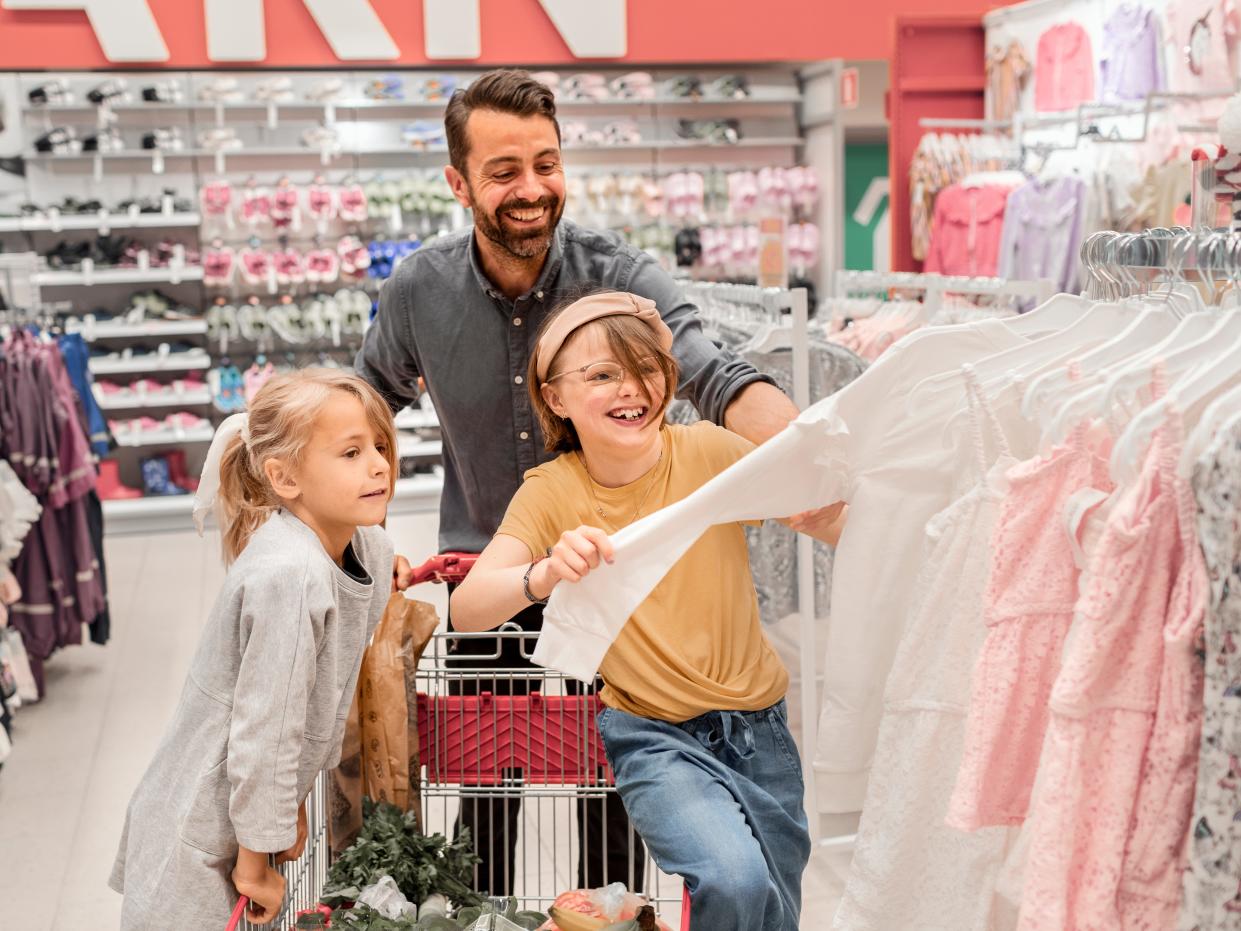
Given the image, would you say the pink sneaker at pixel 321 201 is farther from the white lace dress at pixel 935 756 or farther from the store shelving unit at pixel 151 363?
the white lace dress at pixel 935 756

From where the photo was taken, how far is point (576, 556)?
5.79ft

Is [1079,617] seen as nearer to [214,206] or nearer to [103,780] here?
[103,780]

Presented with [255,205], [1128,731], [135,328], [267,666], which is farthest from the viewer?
[255,205]

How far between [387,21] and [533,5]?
37.5 inches

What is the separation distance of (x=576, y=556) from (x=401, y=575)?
549mm

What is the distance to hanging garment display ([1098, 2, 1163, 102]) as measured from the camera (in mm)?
6719

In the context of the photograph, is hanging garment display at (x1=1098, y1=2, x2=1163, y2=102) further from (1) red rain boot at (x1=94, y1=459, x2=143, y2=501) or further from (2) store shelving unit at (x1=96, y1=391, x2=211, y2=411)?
(1) red rain boot at (x1=94, y1=459, x2=143, y2=501)

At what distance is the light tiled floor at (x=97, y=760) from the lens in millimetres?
3375

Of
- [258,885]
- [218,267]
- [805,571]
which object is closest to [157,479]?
Result: [218,267]

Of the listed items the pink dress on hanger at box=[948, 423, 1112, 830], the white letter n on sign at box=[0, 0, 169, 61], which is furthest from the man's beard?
the white letter n on sign at box=[0, 0, 169, 61]

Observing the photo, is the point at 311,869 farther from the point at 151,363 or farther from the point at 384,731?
the point at 151,363

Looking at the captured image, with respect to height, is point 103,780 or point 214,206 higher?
point 214,206

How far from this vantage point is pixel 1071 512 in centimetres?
148

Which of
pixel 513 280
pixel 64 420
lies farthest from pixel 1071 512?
pixel 64 420
